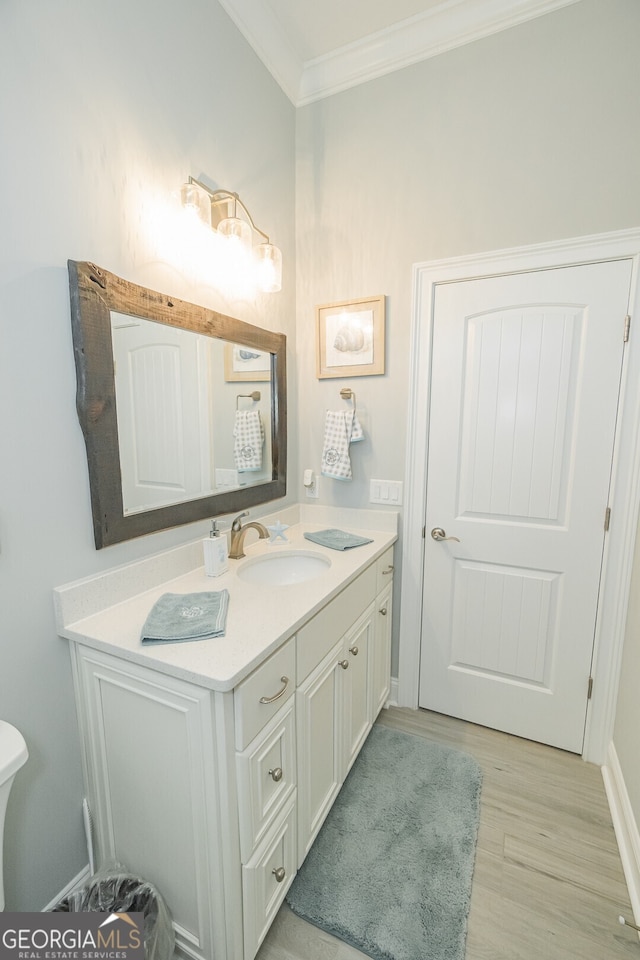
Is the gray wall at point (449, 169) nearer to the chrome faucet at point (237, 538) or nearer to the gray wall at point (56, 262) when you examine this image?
the chrome faucet at point (237, 538)

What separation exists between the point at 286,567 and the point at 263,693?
29.7 inches

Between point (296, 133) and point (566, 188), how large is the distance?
126 cm

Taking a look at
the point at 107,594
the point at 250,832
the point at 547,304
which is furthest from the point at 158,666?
the point at 547,304

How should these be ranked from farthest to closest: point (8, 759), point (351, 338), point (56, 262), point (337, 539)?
point (351, 338) → point (337, 539) → point (56, 262) → point (8, 759)

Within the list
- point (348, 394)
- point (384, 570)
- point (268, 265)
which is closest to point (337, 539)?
point (384, 570)

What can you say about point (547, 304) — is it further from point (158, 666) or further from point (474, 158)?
point (158, 666)

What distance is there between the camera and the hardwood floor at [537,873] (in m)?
1.11

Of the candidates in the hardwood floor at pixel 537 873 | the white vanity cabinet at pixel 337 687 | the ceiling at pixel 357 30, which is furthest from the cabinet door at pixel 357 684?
the ceiling at pixel 357 30

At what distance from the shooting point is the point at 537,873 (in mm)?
1306

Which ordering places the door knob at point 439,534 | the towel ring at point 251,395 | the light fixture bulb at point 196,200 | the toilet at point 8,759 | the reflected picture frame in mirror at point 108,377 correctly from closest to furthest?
1. the toilet at point 8,759
2. the reflected picture frame in mirror at point 108,377
3. the light fixture bulb at point 196,200
4. the towel ring at point 251,395
5. the door knob at point 439,534

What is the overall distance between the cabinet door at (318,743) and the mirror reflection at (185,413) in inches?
29.7

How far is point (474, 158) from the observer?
1.67m

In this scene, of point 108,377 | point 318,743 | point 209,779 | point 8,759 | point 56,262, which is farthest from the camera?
point 318,743

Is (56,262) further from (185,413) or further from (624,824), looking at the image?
(624,824)
